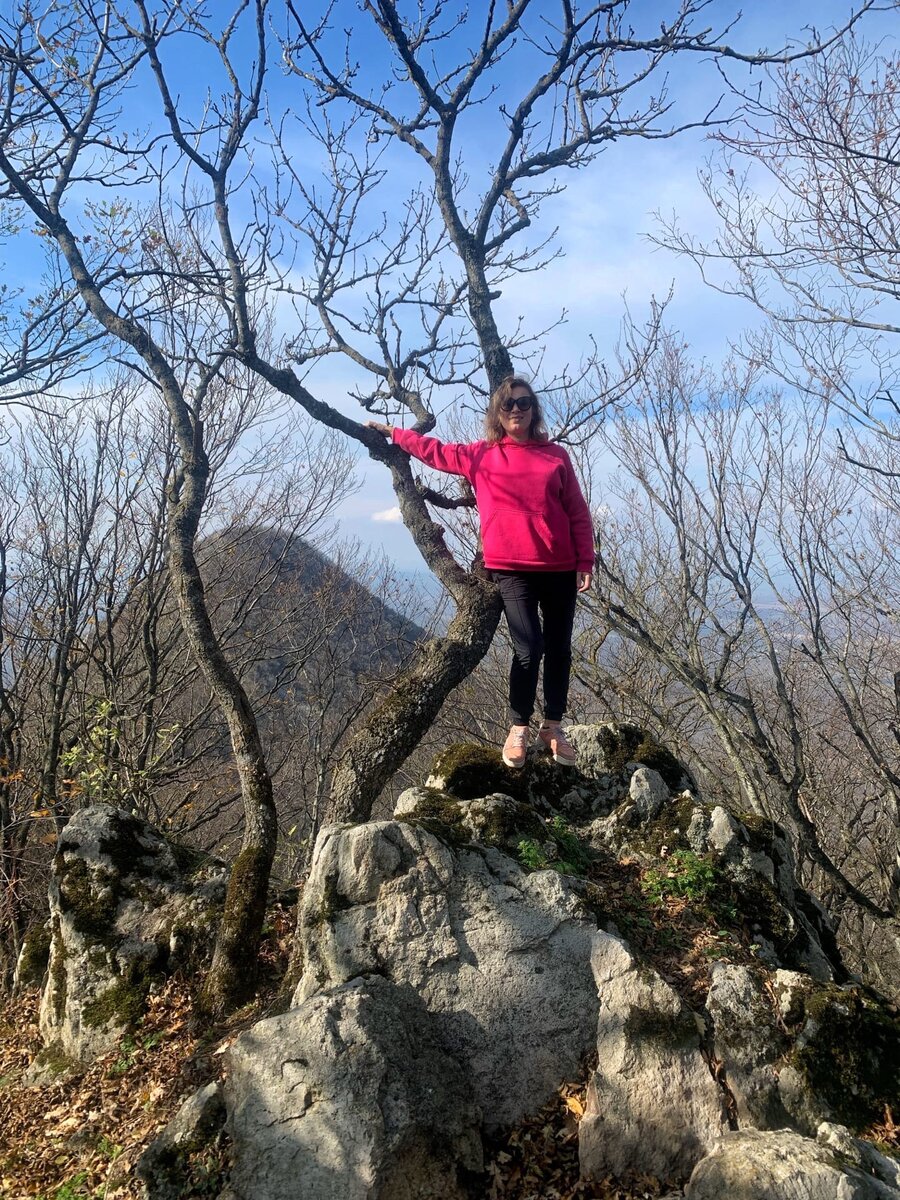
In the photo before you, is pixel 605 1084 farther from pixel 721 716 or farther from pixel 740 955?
pixel 721 716

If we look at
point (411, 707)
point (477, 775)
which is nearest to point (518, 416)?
point (411, 707)

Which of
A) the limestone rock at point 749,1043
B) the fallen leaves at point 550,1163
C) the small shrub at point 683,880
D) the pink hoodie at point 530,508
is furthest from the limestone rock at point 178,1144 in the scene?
the pink hoodie at point 530,508

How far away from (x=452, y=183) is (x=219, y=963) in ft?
16.5

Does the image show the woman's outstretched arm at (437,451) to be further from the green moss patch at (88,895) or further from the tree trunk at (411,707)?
the green moss patch at (88,895)

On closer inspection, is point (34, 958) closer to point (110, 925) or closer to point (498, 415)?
point (110, 925)

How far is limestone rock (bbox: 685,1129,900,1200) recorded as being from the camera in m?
2.12

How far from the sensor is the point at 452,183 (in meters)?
4.75

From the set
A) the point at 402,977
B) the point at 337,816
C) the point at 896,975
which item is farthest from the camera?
the point at 896,975

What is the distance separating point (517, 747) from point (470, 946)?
1.39 meters

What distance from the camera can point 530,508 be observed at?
4.14m

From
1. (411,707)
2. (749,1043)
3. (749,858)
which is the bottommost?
(749,1043)

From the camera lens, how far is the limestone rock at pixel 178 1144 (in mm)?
2611

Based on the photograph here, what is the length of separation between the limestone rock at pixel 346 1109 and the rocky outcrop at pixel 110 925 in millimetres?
1450

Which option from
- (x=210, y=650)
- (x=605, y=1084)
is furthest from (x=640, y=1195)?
(x=210, y=650)
